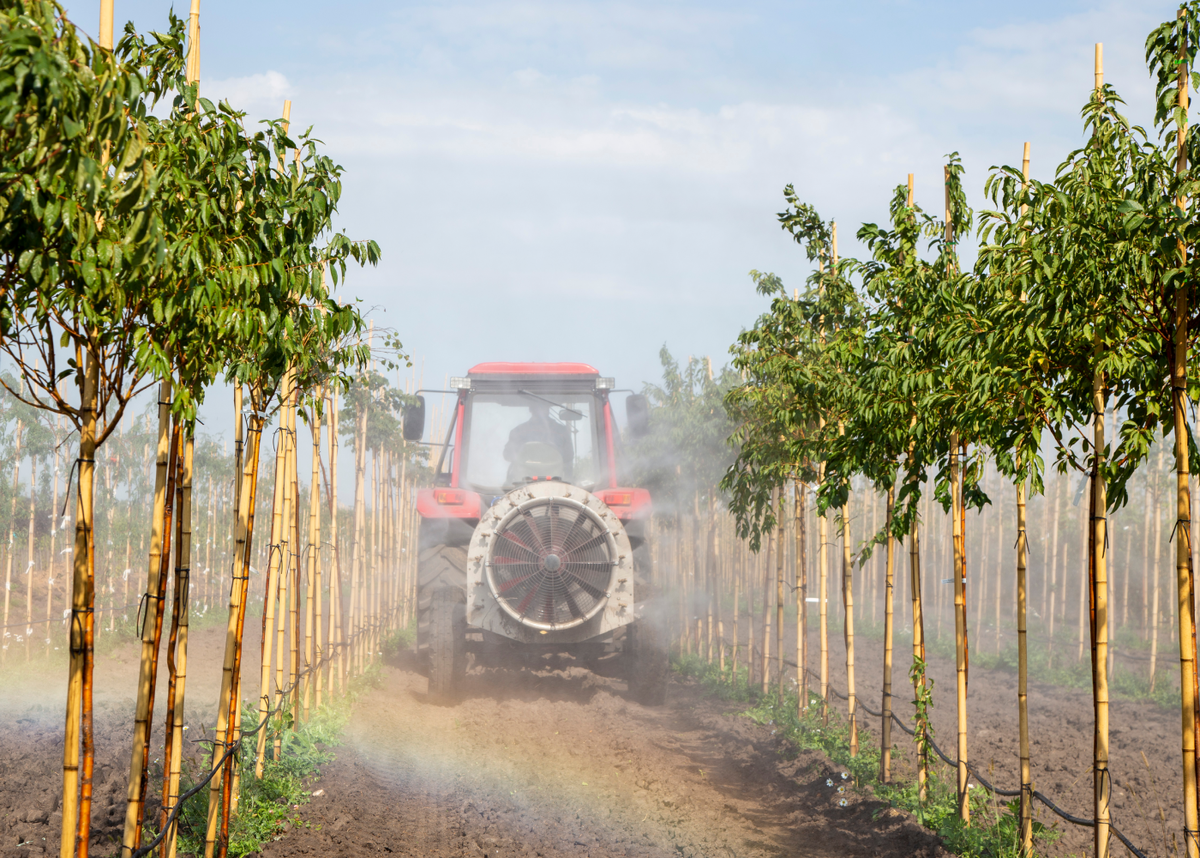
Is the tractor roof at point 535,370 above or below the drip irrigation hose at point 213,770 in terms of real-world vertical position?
above

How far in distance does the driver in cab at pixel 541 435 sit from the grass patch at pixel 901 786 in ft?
12.9

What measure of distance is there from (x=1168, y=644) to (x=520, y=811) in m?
19.8

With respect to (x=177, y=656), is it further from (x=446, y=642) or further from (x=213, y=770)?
(x=446, y=642)

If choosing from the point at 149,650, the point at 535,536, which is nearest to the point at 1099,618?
the point at 149,650

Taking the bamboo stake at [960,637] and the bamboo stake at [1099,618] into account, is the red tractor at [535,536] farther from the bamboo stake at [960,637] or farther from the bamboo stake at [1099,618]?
the bamboo stake at [1099,618]

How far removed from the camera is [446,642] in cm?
1050

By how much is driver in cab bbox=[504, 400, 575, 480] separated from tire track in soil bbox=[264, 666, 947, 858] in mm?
2951

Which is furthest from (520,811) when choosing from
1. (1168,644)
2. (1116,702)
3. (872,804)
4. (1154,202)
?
(1168,644)

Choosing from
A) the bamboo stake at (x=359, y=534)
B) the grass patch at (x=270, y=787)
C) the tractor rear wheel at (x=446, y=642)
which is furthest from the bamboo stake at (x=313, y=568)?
the bamboo stake at (x=359, y=534)

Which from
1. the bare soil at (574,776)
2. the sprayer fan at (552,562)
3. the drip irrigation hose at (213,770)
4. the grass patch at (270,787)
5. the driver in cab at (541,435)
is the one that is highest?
the driver in cab at (541,435)

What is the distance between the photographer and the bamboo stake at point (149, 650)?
12.2ft

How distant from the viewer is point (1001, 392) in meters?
4.51

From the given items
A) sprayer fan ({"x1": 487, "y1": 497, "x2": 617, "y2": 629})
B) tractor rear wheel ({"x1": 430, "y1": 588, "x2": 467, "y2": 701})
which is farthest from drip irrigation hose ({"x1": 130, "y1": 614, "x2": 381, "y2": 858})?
sprayer fan ({"x1": 487, "y1": 497, "x2": 617, "y2": 629})

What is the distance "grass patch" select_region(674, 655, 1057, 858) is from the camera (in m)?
5.94
